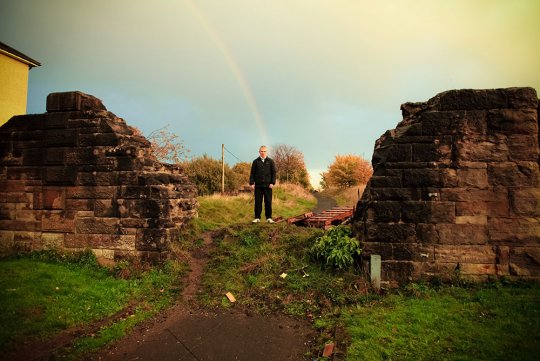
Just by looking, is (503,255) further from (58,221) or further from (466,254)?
(58,221)

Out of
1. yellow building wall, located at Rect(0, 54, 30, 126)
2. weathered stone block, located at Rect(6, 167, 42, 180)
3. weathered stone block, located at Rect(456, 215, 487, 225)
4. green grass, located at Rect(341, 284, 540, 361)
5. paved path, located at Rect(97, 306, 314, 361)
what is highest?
yellow building wall, located at Rect(0, 54, 30, 126)

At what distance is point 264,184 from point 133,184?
390 cm

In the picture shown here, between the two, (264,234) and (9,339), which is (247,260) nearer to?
(264,234)

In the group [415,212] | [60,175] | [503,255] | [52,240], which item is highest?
[60,175]

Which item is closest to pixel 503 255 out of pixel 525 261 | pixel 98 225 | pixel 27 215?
pixel 525 261

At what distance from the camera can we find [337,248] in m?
7.22

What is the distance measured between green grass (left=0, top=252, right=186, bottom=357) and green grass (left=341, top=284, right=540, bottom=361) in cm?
390

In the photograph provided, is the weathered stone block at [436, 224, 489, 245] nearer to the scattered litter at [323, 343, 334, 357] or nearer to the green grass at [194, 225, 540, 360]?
the green grass at [194, 225, 540, 360]

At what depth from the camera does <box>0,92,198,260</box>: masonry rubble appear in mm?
8094

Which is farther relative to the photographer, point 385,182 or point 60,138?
point 60,138

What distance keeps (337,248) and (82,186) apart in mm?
6549

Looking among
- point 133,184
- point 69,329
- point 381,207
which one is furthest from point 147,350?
point 381,207

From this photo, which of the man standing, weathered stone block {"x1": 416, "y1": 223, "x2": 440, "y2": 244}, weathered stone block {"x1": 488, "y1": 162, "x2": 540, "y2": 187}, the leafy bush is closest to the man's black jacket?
the man standing

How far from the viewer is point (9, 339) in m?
4.77
